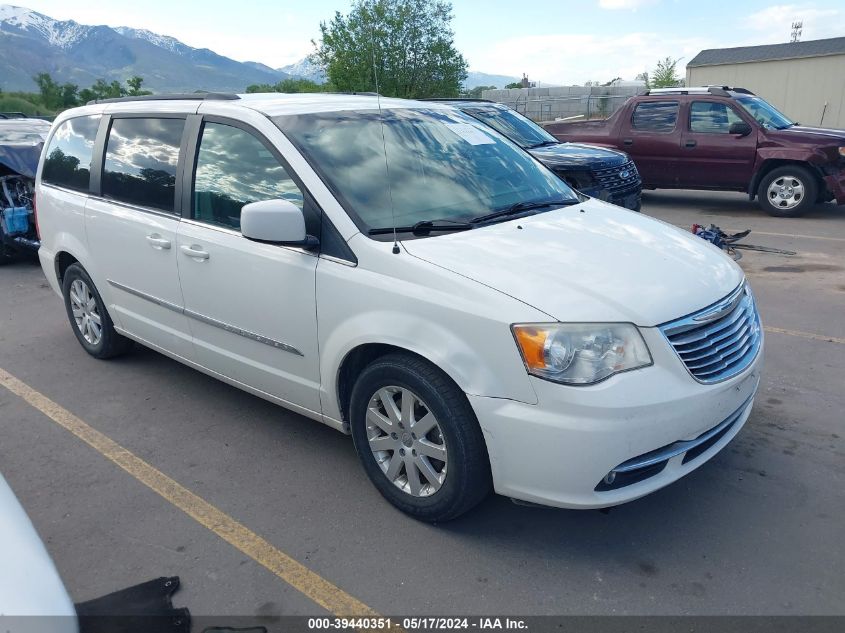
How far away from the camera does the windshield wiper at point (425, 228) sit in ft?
10.5

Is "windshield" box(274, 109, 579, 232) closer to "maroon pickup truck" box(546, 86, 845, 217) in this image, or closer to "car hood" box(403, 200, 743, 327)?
"car hood" box(403, 200, 743, 327)

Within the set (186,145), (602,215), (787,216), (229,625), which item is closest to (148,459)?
(229,625)

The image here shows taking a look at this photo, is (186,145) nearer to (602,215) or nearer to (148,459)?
(148,459)

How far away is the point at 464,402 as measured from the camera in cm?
284

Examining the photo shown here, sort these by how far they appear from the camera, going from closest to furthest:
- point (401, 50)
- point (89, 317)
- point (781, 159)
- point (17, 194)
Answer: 1. point (89, 317)
2. point (17, 194)
3. point (781, 159)
4. point (401, 50)

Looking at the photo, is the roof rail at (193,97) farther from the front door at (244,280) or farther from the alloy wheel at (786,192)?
the alloy wheel at (786,192)

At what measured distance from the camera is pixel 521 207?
372 centimetres

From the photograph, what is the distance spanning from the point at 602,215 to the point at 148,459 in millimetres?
2774

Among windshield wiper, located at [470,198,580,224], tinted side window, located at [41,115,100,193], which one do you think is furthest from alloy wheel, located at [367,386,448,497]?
tinted side window, located at [41,115,100,193]

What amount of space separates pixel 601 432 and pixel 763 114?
32.3ft

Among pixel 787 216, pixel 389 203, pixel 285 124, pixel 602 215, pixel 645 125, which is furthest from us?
pixel 645 125

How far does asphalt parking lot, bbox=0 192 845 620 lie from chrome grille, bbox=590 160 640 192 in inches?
157

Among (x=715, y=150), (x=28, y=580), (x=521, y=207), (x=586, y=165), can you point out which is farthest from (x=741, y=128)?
(x=28, y=580)

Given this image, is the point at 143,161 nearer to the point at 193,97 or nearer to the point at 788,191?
the point at 193,97
